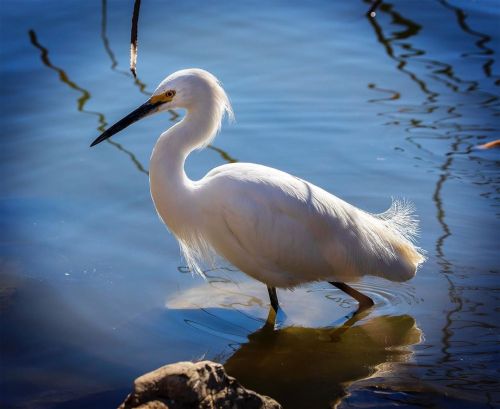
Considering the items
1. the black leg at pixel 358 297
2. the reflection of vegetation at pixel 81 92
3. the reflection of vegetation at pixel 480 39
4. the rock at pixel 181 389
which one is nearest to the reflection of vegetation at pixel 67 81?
the reflection of vegetation at pixel 81 92

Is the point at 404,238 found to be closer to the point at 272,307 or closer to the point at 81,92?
the point at 272,307

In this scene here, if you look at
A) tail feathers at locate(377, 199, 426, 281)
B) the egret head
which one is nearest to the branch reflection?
tail feathers at locate(377, 199, 426, 281)

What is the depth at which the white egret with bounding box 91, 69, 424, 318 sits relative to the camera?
4891 millimetres

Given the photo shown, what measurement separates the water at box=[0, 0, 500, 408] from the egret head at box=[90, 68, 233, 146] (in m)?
1.19

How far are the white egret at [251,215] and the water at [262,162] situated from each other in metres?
0.29

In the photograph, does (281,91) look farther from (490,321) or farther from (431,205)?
(490,321)

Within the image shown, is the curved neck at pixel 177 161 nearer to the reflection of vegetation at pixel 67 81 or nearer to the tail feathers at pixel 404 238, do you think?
the tail feathers at pixel 404 238

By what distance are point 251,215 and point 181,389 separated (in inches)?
67.1

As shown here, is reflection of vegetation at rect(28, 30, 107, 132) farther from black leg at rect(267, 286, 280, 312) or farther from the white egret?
black leg at rect(267, 286, 280, 312)

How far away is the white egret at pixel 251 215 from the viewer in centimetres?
489

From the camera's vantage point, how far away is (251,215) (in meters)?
4.89

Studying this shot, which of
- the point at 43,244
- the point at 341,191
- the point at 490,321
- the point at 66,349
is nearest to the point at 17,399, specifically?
the point at 66,349

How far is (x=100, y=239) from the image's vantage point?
5.92 meters

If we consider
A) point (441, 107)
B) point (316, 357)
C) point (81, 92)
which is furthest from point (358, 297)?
point (81, 92)
